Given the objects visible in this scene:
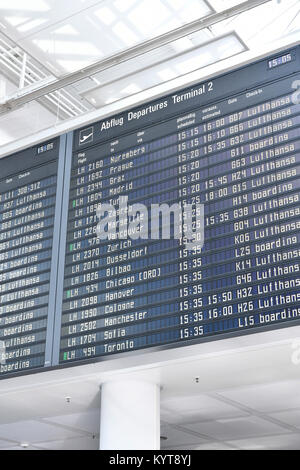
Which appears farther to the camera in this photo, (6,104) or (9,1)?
(9,1)

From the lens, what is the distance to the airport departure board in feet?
14.2

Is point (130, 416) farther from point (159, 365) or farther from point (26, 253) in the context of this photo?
point (26, 253)

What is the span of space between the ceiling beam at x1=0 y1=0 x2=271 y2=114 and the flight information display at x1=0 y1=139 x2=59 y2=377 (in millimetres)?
459

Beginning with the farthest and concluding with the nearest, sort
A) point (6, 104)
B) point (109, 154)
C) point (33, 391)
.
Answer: point (6, 104) < point (109, 154) < point (33, 391)

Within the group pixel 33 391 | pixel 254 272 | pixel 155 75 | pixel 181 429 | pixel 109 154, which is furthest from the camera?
pixel 155 75

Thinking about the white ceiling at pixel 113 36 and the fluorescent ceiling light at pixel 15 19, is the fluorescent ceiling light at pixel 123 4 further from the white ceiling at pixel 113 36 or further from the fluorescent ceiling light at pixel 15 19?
the fluorescent ceiling light at pixel 15 19

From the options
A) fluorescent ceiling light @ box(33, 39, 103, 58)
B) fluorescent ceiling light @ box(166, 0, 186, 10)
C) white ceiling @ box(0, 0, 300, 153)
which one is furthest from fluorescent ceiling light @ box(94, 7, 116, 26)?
fluorescent ceiling light @ box(166, 0, 186, 10)

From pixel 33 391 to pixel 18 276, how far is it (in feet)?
3.19

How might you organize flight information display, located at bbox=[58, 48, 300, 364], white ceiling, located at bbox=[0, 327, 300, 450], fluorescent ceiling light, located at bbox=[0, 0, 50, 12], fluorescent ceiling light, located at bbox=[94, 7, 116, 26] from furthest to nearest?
fluorescent ceiling light, located at bbox=[94, 7, 116, 26] → fluorescent ceiling light, located at bbox=[0, 0, 50, 12] → white ceiling, located at bbox=[0, 327, 300, 450] → flight information display, located at bbox=[58, 48, 300, 364]

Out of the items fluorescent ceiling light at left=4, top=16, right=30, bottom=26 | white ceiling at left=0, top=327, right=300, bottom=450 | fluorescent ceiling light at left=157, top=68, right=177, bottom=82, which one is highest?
fluorescent ceiling light at left=157, top=68, right=177, bottom=82

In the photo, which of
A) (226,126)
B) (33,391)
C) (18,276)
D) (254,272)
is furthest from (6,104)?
(254,272)

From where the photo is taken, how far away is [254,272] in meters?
4.28

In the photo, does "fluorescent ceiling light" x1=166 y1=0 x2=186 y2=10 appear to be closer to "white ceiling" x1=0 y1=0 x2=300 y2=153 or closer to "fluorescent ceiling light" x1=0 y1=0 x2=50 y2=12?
"white ceiling" x1=0 y1=0 x2=300 y2=153

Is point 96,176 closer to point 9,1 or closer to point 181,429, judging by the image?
point 9,1
